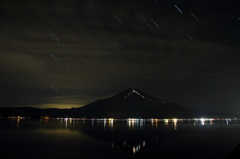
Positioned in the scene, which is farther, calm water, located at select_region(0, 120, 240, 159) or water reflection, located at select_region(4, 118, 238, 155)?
water reflection, located at select_region(4, 118, 238, 155)

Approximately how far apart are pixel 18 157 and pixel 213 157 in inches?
→ 586

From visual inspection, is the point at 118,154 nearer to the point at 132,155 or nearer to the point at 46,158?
the point at 132,155

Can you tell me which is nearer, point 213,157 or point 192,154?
point 213,157

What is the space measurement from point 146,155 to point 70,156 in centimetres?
592

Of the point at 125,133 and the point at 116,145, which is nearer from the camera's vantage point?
the point at 116,145

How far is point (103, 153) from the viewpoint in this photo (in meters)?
20.6

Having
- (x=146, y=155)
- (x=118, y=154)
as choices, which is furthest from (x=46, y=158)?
(x=146, y=155)

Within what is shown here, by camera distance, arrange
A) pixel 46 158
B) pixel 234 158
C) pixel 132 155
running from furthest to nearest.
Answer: pixel 132 155, pixel 46 158, pixel 234 158

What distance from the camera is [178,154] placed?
2048cm

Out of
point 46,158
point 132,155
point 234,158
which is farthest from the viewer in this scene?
point 132,155

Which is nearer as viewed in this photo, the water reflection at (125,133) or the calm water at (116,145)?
the calm water at (116,145)

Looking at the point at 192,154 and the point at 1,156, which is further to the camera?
the point at 192,154

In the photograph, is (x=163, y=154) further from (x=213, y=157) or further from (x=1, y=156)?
(x=1, y=156)

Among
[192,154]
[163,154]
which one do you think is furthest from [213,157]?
[163,154]
